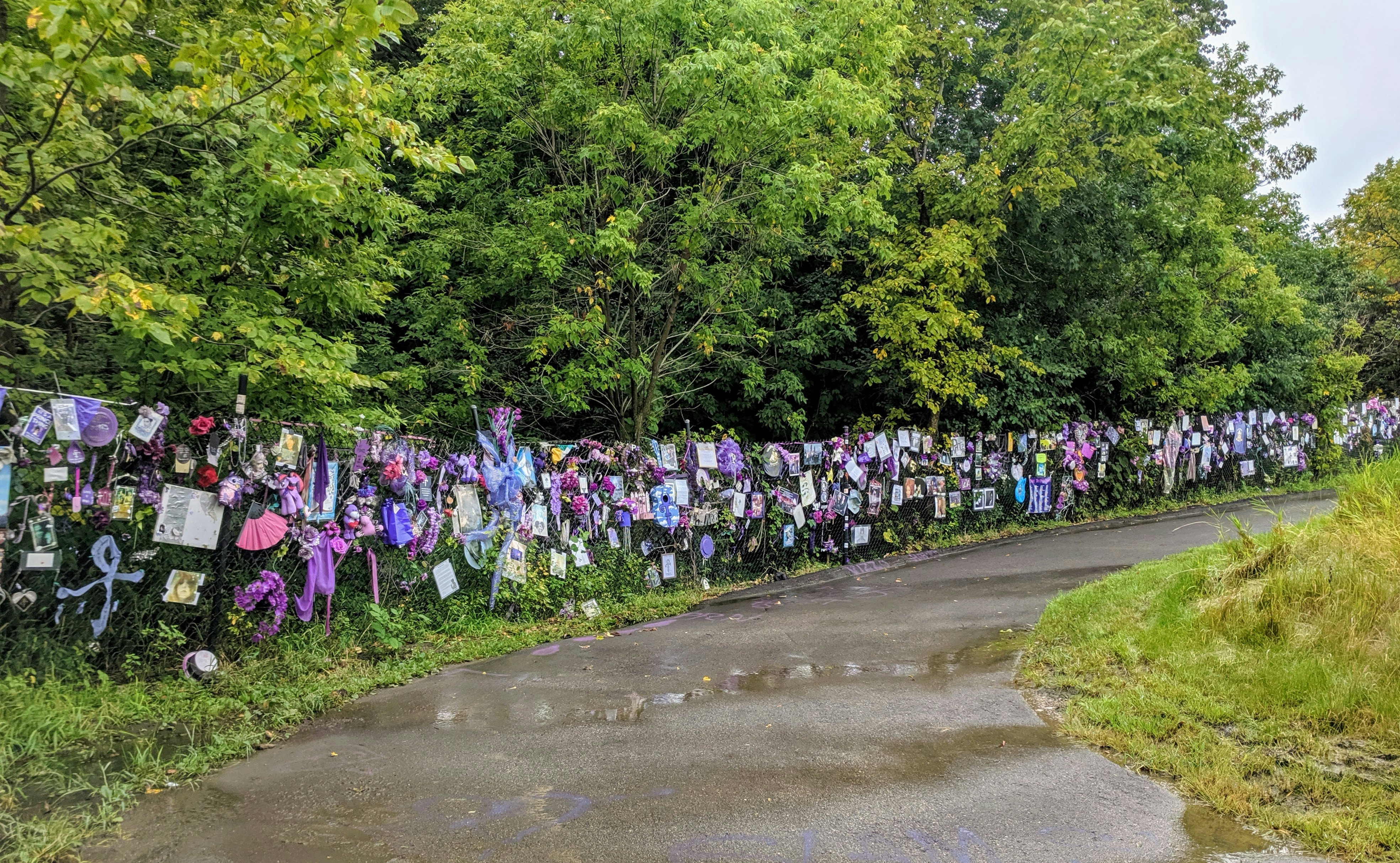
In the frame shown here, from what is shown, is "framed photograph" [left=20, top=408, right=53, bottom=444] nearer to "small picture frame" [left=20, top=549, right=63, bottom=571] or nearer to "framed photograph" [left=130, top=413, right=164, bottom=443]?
"framed photograph" [left=130, top=413, right=164, bottom=443]

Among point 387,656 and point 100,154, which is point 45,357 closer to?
point 100,154

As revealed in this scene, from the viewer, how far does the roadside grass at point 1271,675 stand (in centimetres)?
439

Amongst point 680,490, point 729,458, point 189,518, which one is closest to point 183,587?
point 189,518

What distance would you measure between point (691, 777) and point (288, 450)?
4.36 m

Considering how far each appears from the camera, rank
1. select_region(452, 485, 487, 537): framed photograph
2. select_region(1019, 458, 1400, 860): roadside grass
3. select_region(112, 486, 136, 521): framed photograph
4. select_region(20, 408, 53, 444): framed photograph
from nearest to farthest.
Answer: select_region(1019, 458, 1400, 860): roadside grass → select_region(20, 408, 53, 444): framed photograph → select_region(112, 486, 136, 521): framed photograph → select_region(452, 485, 487, 537): framed photograph

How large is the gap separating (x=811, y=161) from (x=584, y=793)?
9.58 m

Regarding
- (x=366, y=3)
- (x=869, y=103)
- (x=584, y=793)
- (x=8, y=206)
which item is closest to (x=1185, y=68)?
(x=869, y=103)

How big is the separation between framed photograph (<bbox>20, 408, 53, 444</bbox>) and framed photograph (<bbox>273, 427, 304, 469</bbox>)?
1572mm

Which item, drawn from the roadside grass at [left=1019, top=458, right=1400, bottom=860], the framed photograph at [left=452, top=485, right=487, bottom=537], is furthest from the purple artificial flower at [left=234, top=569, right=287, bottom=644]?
the roadside grass at [left=1019, top=458, right=1400, bottom=860]

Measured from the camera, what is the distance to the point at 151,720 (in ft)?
17.8

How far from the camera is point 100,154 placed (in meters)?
6.17

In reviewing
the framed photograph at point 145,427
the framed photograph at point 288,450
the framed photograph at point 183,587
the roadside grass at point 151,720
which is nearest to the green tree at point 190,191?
the framed photograph at point 288,450

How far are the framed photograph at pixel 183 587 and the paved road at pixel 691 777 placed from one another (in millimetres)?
1510

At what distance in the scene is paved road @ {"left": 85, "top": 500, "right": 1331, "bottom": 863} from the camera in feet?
13.2
